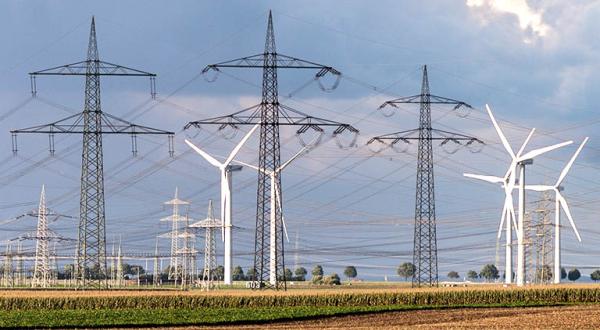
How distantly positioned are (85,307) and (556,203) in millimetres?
82268

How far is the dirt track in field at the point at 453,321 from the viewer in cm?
7850

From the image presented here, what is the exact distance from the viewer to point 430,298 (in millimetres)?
128625

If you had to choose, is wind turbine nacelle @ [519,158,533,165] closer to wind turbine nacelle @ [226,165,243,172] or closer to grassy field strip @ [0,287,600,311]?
grassy field strip @ [0,287,600,311]

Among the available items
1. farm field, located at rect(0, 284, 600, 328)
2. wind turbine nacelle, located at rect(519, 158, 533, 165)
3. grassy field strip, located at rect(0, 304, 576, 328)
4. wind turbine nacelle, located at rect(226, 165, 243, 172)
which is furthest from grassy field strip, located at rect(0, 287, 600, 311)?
wind turbine nacelle, located at rect(226, 165, 243, 172)

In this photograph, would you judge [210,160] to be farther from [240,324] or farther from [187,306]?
[240,324]

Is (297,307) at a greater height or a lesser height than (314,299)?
lesser

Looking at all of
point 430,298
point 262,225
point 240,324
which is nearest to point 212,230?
point 430,298

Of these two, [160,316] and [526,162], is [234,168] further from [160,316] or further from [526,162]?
[160,316]

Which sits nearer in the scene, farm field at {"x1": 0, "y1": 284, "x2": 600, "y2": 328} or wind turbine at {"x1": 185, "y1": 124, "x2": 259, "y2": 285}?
farm field at {"x1": 0, "y1": 284, "x2": 600, "y2": 328}

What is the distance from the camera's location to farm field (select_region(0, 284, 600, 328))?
91125mm

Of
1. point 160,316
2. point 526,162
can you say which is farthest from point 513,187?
point 160,316

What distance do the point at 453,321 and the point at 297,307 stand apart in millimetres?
27364

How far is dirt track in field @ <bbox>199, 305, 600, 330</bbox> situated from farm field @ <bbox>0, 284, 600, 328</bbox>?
9 cm

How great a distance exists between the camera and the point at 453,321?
89125mm
